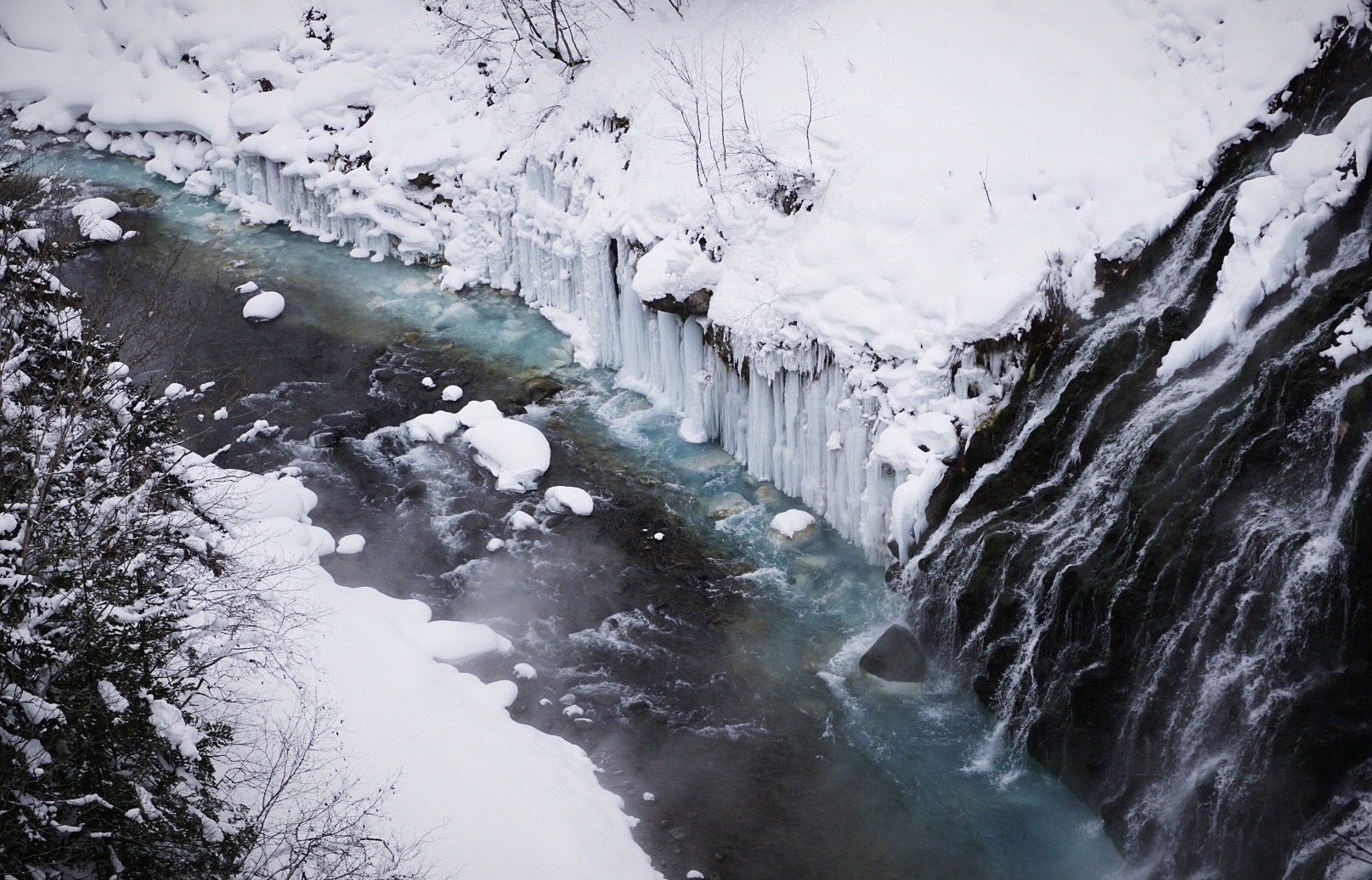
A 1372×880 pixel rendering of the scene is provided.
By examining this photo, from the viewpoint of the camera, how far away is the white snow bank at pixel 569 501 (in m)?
13.3

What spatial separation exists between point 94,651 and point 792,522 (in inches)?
320

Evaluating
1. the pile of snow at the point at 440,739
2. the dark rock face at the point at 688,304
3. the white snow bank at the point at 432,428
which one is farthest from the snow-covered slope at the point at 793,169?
the pile of snow at the point at 440,739

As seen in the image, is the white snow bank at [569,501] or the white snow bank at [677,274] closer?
the white snow bank at [569,501]

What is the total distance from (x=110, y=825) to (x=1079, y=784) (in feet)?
25.7

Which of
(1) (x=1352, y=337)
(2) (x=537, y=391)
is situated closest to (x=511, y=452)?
(2) (x=537, y=391)

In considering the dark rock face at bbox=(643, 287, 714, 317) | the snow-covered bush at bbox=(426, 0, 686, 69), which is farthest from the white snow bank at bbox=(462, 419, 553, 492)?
the snow-covered bush at bbox=(426, 0, 686, 69)

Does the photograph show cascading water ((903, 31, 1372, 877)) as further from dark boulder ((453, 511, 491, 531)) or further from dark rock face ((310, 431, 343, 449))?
dark rock face ((310, 431, 343, 449))

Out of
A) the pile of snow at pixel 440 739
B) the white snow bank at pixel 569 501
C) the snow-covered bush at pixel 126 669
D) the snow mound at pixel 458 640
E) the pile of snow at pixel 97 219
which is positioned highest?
the snow-covered bush at pixel 126 669

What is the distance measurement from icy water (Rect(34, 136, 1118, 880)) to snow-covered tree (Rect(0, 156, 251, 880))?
291cm

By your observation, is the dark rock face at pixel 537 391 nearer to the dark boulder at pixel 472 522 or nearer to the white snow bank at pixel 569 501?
the white snow bank at pixel 569 501

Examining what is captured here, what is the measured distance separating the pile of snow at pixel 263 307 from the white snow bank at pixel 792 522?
971 centimetres

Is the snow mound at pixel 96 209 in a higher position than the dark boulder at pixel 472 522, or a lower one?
lower

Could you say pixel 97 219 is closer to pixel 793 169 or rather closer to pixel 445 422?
pixel 445 422

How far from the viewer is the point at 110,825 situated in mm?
6215
